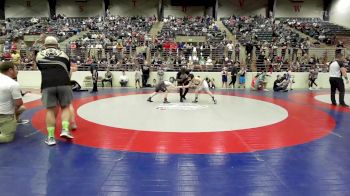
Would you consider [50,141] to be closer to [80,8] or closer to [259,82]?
[259,82]

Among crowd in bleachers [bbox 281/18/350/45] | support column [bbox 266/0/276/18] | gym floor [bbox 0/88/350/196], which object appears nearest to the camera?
gym floor [bbox 0/88/350/196]

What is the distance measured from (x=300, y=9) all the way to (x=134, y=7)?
55.6 ft

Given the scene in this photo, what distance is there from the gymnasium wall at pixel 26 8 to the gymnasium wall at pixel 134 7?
7.10m

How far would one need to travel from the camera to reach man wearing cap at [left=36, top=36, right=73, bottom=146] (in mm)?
5062

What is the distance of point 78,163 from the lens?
421 cm

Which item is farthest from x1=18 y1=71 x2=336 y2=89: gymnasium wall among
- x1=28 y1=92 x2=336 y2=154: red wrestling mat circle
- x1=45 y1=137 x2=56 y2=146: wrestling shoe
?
x1=45 y1=137 x2=56 y2=146: wrestling shoe

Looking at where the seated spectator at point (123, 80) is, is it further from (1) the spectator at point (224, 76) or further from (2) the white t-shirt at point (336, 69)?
(2) the white t-shirt at point (336, 69)

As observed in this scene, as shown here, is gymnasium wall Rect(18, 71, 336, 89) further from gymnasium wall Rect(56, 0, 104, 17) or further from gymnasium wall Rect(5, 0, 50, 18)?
gymnasium wall Rect(5, 0, 50, 18)

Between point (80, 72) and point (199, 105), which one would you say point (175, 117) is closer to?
point (199, 105)

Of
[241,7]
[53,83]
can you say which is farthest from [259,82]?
[241,7]

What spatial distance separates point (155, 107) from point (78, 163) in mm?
4625

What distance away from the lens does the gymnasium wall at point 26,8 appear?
106ft

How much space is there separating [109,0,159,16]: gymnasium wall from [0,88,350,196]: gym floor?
85.6ft

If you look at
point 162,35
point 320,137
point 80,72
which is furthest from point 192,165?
point 162,35
